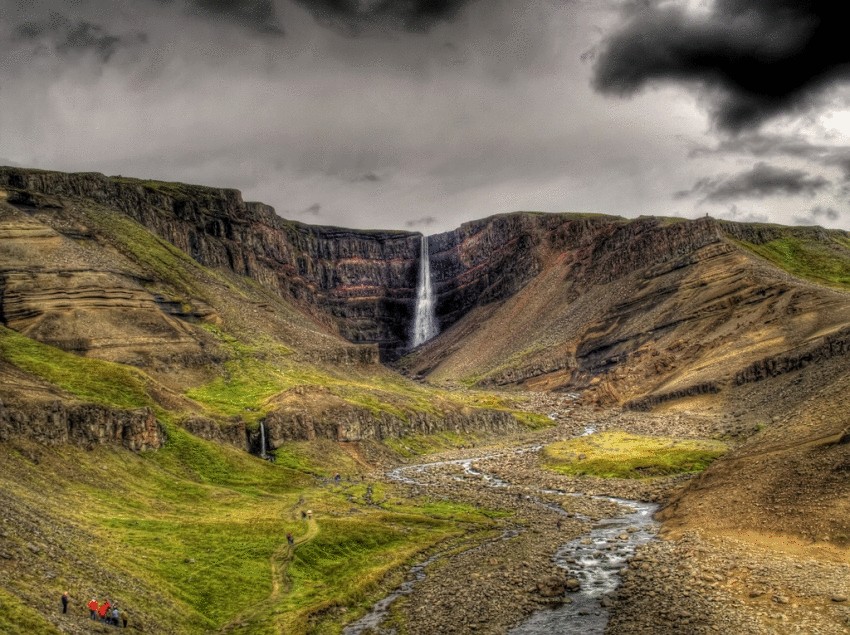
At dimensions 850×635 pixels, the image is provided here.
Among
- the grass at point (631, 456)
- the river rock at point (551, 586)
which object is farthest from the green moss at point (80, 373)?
the river rock at point (551, 586)

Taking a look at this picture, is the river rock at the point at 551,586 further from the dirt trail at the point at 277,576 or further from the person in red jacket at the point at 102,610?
the person in red jacket at the point at 102,610

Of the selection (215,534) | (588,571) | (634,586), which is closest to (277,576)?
(215,534)

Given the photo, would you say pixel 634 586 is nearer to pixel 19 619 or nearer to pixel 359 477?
pixel 19 619

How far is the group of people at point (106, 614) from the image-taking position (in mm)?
43406

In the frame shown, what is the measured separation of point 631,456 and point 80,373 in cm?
9324

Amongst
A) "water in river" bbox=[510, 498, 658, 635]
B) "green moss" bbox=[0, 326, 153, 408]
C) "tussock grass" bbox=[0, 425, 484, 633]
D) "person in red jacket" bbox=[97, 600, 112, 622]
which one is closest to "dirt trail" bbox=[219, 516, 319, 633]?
"tussock grass" bbox=[0, 425, 484, 633]

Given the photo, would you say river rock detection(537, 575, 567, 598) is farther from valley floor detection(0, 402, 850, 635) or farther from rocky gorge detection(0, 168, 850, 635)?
valley floor detection(0, 402, 850, 635)

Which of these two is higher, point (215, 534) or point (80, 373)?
point (80, 373)

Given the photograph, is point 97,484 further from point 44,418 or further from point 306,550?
point 306,550

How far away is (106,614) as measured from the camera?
44.1 metres

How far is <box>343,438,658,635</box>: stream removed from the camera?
49062 millimetres

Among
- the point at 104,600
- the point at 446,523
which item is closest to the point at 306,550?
the point at 446,523

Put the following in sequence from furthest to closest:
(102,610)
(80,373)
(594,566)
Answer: (80,373) → (594,566) → (102,610)

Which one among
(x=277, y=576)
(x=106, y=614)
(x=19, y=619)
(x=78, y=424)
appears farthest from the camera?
(x=78, y=424)
